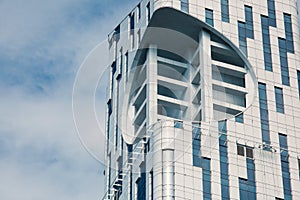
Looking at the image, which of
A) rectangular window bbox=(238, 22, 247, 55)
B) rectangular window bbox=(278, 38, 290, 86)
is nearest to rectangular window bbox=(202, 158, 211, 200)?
rectangular window bbox=(278, 38, 290, 86)

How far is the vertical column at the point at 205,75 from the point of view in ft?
216

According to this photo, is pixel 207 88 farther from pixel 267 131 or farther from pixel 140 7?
pixel 140 7

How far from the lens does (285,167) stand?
217ft

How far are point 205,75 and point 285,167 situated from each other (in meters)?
8.91

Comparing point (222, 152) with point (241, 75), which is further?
point (241, 75)

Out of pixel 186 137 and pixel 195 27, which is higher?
pixel 195 27

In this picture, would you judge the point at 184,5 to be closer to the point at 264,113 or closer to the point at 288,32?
the point at 288,32

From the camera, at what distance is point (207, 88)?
2606 inches

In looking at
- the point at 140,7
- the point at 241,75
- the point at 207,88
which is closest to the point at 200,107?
the point at 207,88

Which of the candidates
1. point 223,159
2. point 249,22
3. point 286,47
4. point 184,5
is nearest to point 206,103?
point 223,159

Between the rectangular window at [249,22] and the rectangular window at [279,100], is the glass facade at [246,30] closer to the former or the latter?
the rectangular window at [249,22]

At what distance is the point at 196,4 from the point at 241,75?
6581mm

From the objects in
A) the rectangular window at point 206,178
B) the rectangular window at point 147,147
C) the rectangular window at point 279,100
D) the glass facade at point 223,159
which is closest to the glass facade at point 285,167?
the rectangular window at point 279,100

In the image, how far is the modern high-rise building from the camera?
63531mm
